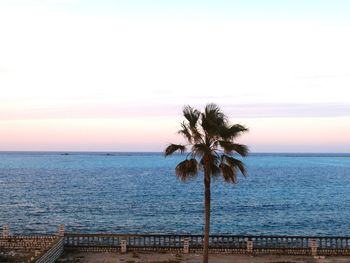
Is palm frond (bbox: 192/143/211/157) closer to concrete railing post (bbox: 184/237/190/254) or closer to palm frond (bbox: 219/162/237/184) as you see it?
palm frond (bbox: 219/162/237/184)

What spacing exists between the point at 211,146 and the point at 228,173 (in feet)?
4.75

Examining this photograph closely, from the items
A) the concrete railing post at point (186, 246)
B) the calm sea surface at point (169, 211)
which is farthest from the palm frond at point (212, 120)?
the calm sea surface at point (169, 211)

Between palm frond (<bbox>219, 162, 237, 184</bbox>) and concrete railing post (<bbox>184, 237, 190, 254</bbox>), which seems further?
concrete railing post (<bbox>184, 237, 190, 254</bbox>)

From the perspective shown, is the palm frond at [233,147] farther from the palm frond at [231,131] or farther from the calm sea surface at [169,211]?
the calm sea surface at [169,211]

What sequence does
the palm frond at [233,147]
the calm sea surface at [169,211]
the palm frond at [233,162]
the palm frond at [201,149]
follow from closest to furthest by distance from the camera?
the palm frond at [233,162] < the palm frond at [201,149] < the palm frond at [233,147] < the calm sea surface at [169,211]

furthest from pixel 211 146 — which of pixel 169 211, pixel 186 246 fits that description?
pixel 169 211

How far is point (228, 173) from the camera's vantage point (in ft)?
71.4

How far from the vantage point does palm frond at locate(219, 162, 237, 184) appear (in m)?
21.7

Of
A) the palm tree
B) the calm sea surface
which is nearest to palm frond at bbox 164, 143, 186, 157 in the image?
the palm tree

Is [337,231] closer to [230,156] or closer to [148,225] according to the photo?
[148,225]

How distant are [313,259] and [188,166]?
1254 cm

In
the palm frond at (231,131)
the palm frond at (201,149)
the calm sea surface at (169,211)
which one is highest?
the palm frond at (231,131)

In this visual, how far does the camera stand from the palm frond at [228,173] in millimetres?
21703

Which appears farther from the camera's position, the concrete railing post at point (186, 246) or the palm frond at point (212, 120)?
the concrete railing post at point (186, 246)
